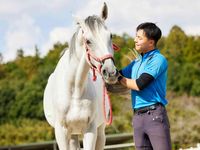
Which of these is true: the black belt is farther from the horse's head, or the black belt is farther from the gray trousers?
the horse's head

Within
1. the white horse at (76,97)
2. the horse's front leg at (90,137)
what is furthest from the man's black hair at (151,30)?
the horse's front leg at (90,137)

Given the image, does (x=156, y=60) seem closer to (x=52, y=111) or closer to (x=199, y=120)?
(x=52, y=111)

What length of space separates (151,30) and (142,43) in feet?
0.41

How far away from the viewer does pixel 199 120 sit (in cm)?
2061

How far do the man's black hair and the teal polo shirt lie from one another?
11cm

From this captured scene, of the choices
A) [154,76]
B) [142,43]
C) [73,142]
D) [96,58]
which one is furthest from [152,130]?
[73,142]

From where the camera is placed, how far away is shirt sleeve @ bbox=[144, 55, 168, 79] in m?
3.75

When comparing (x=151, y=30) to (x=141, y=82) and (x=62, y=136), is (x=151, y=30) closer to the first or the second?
(x=141, y=82)

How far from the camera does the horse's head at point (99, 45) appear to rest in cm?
392

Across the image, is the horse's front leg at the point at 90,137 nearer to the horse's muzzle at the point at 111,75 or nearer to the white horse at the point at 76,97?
the white horse at the point at 76,97

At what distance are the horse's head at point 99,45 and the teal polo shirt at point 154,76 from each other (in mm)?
219

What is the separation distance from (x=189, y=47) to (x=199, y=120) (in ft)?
89.7

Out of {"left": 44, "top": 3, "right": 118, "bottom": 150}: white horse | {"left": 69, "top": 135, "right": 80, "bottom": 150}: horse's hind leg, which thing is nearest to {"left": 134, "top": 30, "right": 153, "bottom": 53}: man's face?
{"left": 44, "top": 3, "right": 118, "bottom": 150}: white horse

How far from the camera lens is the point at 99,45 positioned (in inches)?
164
